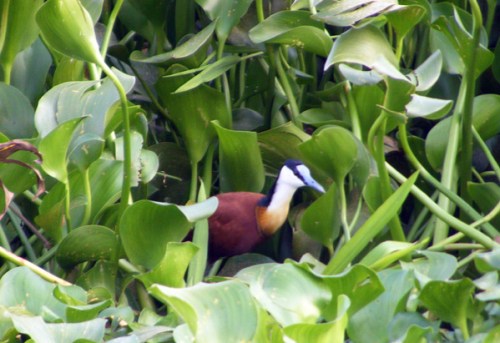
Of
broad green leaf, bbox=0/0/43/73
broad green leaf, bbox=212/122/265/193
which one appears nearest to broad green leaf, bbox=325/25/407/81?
broad green leaf, bbox=212/122/265/193

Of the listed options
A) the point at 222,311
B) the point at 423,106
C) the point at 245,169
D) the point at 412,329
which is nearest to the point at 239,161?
the point at 245,169

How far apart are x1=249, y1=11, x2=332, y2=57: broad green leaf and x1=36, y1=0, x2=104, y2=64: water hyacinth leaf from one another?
50 centimetres

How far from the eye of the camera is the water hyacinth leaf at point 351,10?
1.52 meters

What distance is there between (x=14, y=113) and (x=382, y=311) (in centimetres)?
87

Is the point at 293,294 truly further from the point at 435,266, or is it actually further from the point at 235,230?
the point at 235,230

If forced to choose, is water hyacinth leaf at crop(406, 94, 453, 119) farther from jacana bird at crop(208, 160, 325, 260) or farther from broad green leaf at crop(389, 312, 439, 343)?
→ jacana bird at crop(208, 160, 325, 260)

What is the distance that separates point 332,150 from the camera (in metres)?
1.83

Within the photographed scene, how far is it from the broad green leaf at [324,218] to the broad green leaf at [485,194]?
0.27 metres

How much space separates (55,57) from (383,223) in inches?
31.7

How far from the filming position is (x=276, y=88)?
2.26 metres

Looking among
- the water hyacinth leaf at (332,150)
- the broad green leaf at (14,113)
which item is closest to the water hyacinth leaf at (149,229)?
the water hyacinth leaf at (332,150)

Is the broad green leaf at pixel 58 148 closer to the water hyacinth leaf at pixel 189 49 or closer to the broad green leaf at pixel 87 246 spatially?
the broad green leaf at pixel 87 246

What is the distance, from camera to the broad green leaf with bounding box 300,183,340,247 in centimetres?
187

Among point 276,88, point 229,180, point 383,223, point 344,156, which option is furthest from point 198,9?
point 383,223
